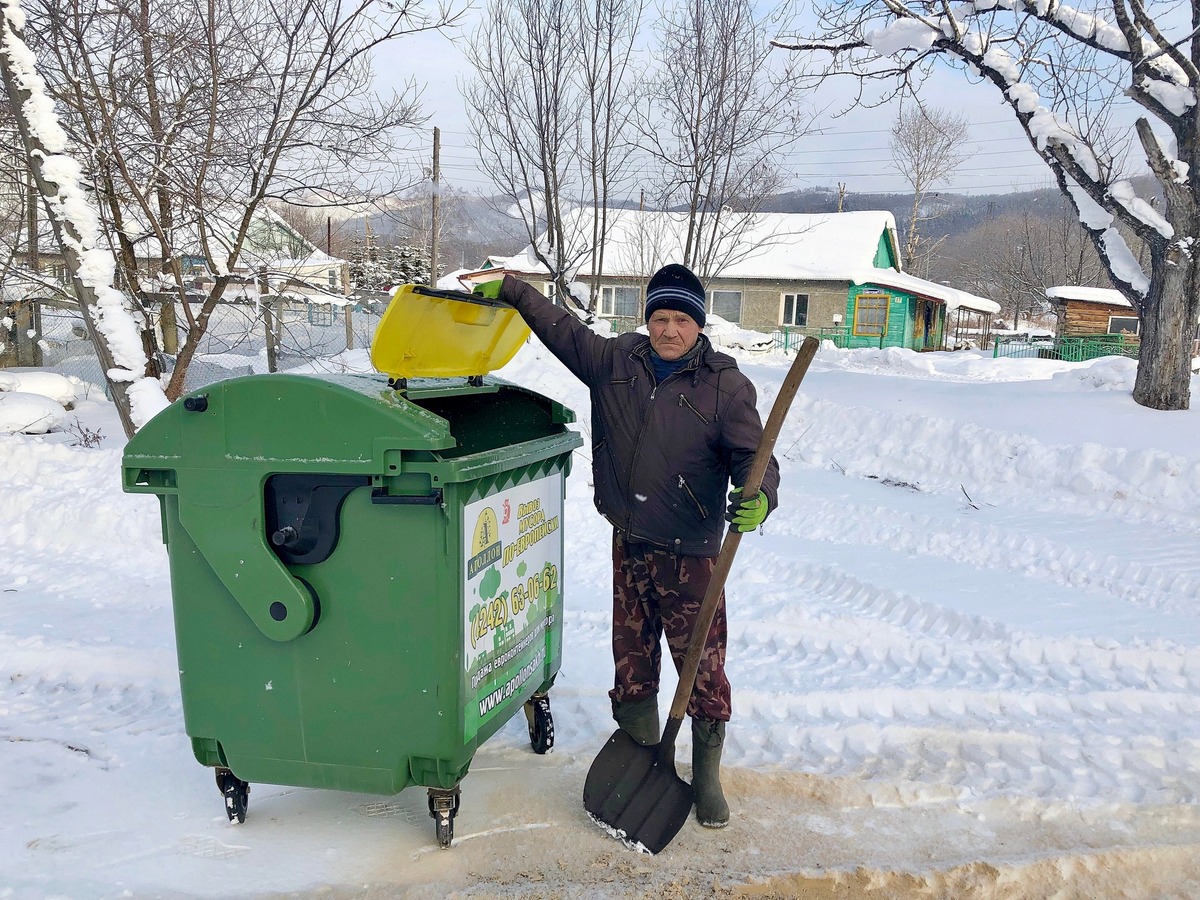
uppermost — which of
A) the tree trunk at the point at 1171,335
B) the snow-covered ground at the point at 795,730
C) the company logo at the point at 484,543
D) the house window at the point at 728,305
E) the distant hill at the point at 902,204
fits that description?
the distant hill at the point at 902,204

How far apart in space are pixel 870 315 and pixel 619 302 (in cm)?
862

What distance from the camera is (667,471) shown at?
2.79 meters

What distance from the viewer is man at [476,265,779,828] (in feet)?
9.08

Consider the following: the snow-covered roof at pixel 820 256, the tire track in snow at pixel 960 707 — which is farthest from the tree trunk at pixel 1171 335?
the snow-covered roof at pixel 820 256

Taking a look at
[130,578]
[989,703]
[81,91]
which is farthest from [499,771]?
[81,91]

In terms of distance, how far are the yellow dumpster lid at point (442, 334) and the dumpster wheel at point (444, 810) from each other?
4.32 ft

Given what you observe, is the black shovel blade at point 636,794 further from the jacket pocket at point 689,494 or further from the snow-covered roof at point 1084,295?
the snow-covered roof at point 1084,295

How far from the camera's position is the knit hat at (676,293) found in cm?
281

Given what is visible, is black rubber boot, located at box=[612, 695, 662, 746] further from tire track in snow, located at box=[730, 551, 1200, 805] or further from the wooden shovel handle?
tire track in snow, located at box=[730, 551, 1200, 805]

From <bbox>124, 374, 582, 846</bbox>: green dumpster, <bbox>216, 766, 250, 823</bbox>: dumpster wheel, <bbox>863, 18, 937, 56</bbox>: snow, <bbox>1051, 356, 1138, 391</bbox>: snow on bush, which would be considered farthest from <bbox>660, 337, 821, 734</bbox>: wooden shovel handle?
<bbox>1051, 356, 1138, 391</bbox>: snow on bush

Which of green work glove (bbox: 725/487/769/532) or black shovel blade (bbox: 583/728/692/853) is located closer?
green work glove (bbox: 725/487/769/532)

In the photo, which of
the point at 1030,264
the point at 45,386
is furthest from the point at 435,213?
the point at 1030,264

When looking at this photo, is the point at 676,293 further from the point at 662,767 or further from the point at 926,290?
the point at 926,290

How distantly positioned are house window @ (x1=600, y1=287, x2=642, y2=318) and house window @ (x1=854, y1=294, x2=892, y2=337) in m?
7.60
